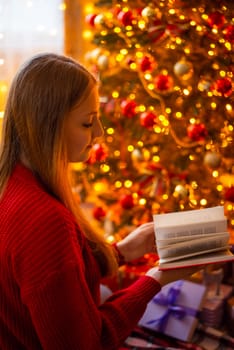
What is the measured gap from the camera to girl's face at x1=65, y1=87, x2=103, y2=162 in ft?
3.42

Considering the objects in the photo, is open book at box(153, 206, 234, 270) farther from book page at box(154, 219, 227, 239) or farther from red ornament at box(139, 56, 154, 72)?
red ornament at box(139, 56, 154, 72)

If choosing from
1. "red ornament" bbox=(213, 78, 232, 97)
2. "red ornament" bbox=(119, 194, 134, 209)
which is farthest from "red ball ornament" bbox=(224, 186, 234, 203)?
"red ornament" bbox=(119, 194, 134, 209)

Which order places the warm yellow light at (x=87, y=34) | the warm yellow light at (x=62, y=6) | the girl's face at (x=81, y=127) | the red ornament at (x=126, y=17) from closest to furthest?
the girl's face at (x=81, y=127) → the red ornament at (x=126, y=17) → the warm yellow light at (x=62, y=6) → the warm yellow light at (x=87, y=34)

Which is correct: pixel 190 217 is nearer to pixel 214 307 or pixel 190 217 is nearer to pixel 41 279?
pixel 41 279

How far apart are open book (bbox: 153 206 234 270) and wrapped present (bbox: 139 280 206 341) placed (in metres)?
0.69

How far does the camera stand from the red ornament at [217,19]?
5.11 ft

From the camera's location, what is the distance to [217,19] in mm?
1558

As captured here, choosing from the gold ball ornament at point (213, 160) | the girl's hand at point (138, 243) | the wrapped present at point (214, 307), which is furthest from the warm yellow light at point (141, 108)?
the wrapped present at point (214, 307)

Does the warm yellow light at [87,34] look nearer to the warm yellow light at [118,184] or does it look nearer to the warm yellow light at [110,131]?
the warm yellow light at [110,131]

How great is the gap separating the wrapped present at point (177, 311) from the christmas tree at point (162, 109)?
310 mm

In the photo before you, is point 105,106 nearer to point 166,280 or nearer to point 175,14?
point 175,14

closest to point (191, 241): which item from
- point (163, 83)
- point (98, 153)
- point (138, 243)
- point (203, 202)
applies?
point (138, 243)

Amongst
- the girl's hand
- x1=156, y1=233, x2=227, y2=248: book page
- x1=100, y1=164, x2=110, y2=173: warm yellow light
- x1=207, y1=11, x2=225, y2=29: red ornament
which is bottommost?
x1=100, y1=164, x2=110, y2=173: warm yellow light

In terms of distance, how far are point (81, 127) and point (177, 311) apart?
977mm
